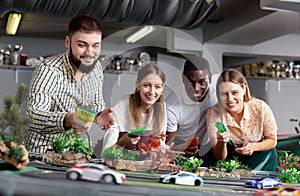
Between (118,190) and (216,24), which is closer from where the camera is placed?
(118,190)

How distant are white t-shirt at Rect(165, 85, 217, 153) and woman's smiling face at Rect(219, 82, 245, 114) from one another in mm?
66

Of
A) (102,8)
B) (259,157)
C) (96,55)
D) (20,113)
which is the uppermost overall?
(102,8)

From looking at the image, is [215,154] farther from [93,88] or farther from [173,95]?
[93,88]

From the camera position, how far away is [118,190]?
0.91 m

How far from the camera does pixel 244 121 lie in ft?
7.90

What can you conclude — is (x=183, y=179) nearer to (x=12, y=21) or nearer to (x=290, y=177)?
(x=290, y=177)

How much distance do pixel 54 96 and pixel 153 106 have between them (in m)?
0.43

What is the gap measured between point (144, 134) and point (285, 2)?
278cm

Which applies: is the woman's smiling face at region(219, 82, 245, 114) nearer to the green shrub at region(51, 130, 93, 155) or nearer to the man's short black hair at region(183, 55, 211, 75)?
the man's short black hair at region(183, 55, 211, 75)

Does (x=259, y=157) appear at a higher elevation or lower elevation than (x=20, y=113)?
lower

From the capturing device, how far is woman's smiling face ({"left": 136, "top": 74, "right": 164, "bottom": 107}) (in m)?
1.94

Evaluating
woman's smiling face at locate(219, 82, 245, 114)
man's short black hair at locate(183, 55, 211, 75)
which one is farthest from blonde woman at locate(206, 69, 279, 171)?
man's short black hair at locate(183, 55, 211, 75)

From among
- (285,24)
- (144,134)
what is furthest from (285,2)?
(144,134)

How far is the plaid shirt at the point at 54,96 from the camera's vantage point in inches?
75.3
